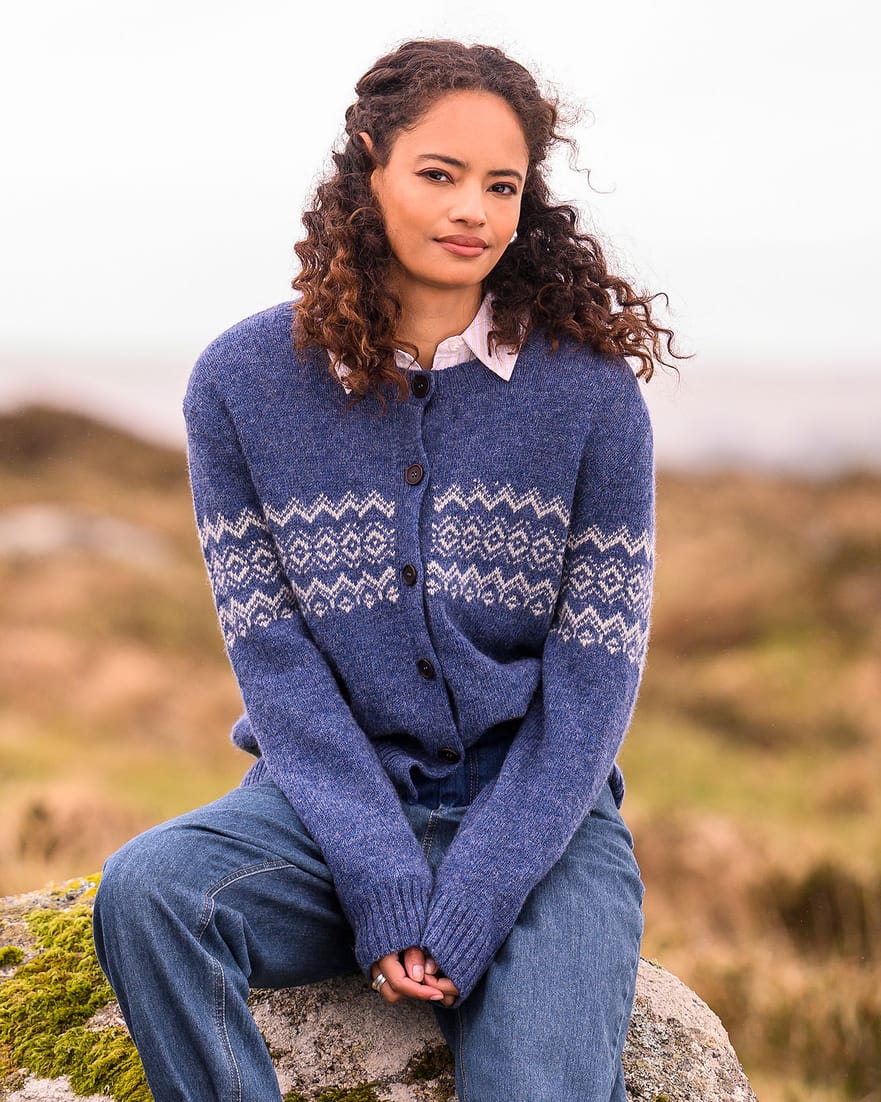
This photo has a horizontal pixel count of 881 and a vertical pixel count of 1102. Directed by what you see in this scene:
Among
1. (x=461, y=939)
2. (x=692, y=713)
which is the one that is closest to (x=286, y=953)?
(x=461, y=939)

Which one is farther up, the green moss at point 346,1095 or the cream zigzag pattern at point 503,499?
the cream zigzag pattern at point 503,499

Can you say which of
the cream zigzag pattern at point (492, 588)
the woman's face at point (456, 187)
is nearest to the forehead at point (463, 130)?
the woman's face at point (456, 187)

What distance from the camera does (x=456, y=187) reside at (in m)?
2.17

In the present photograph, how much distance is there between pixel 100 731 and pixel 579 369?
5685 mm

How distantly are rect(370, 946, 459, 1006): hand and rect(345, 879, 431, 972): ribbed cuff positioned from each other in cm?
2

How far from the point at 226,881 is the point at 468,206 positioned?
46.4 inches

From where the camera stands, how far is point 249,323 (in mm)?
2348

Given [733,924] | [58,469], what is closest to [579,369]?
[733,924]

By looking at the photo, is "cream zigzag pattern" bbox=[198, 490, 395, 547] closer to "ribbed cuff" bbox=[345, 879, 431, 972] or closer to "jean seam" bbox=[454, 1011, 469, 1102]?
"ribbed cuff" bbox=[345, 879, 431, 972]

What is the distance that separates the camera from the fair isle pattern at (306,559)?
2211mm

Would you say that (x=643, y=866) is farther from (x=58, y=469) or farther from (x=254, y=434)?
(x=58, y=469)

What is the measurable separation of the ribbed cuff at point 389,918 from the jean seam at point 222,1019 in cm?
25

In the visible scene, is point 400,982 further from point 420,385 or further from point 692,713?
point 692,713

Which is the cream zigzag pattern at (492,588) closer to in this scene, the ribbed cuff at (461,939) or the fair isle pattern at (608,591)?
Result: the fair isle pattern at (608,591)
